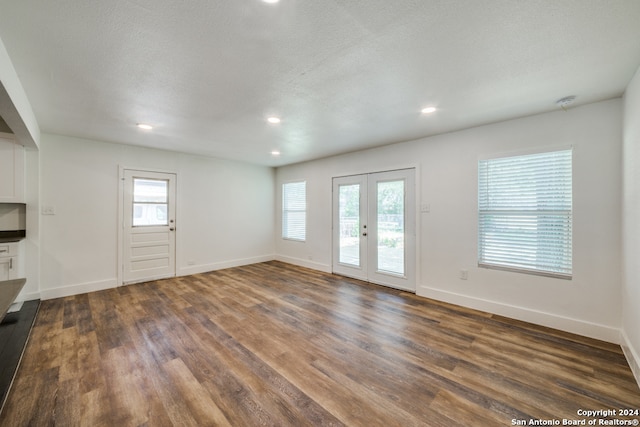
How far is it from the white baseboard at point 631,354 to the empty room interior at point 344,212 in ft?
0.12

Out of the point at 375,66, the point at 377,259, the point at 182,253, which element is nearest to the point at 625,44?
the point at 375,66

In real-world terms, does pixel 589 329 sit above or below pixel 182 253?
below

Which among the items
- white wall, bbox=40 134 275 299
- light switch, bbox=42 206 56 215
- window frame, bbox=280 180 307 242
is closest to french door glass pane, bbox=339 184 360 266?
window frame, bbox=280 180 307 242

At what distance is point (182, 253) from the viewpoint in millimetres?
5270

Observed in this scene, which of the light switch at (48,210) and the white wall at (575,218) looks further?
the light switch at (48,210)

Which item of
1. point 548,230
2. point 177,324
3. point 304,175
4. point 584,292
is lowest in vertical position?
point 177,324

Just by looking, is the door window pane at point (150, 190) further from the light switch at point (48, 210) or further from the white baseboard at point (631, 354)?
the white baseboard at point (631, 354)

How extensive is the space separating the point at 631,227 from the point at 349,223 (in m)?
3.61

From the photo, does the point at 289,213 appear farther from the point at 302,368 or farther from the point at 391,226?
the point at 302,368

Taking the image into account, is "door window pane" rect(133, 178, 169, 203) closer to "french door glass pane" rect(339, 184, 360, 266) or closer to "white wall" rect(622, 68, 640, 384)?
"french door glass pane" rect(339, 184, 360, 266)

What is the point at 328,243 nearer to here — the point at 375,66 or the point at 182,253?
the point at 182,253

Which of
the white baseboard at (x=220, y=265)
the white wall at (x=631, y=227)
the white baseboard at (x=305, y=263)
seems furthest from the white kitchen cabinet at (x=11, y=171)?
the white wall at (x=631, y=227)

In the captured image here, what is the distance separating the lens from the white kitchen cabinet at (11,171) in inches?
131

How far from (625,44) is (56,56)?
413 cm
